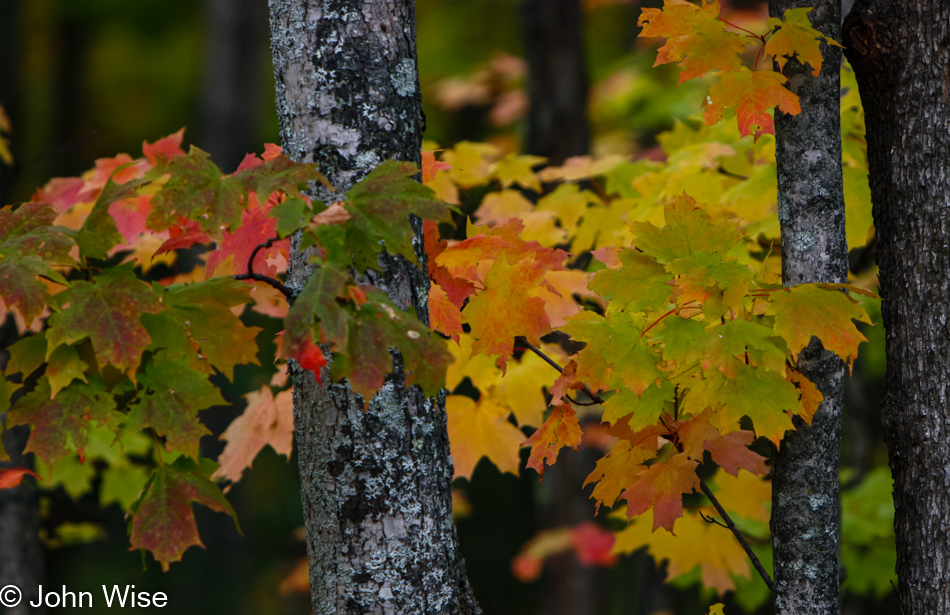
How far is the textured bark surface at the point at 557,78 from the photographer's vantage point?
4.57 m

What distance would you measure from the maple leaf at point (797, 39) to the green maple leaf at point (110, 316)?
158 cm

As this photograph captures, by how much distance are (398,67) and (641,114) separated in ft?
17.4

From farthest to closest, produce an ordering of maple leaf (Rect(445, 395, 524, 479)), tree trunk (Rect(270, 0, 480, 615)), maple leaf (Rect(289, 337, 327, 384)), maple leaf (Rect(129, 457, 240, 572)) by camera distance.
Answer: maple leaf (Rect(445, 395, 524, 479)), tree trunk (Rect(270, 0, 480, 615)), maple leaf (Rect(129, 457, 240, 572)), maple leaf (Rect(289, 337, 327, 384))

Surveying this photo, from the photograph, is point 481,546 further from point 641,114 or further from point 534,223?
point 534,223

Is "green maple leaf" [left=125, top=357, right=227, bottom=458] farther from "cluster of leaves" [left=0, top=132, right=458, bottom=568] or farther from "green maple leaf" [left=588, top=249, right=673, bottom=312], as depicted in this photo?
"green maple leaf" [left=588, top=249, right=673, bottom=312]

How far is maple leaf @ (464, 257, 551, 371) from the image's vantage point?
2045 mm

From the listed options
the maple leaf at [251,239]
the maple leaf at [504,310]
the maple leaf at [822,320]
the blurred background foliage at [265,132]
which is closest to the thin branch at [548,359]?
the maple leaf at [504,310]

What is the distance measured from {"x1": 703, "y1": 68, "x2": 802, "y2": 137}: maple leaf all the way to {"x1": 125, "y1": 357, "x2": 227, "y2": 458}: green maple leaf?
1.41 metres

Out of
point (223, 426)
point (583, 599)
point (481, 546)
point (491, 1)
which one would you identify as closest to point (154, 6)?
point (491, 1)

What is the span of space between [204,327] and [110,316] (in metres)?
0.21

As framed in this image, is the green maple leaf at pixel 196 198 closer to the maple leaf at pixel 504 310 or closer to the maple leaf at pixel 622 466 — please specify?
the maple leaf at pixel 504 310

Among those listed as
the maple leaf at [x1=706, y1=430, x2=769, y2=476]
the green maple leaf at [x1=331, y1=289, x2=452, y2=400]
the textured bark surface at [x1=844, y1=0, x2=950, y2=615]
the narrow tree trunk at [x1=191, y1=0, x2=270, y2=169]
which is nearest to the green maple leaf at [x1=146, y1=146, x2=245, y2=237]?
the green maple leaf at [x1=331, y1=289, x2=452, y2=400]

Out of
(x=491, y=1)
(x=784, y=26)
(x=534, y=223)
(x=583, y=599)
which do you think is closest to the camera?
(x=784, y=26)

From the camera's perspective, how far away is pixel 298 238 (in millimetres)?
1749
